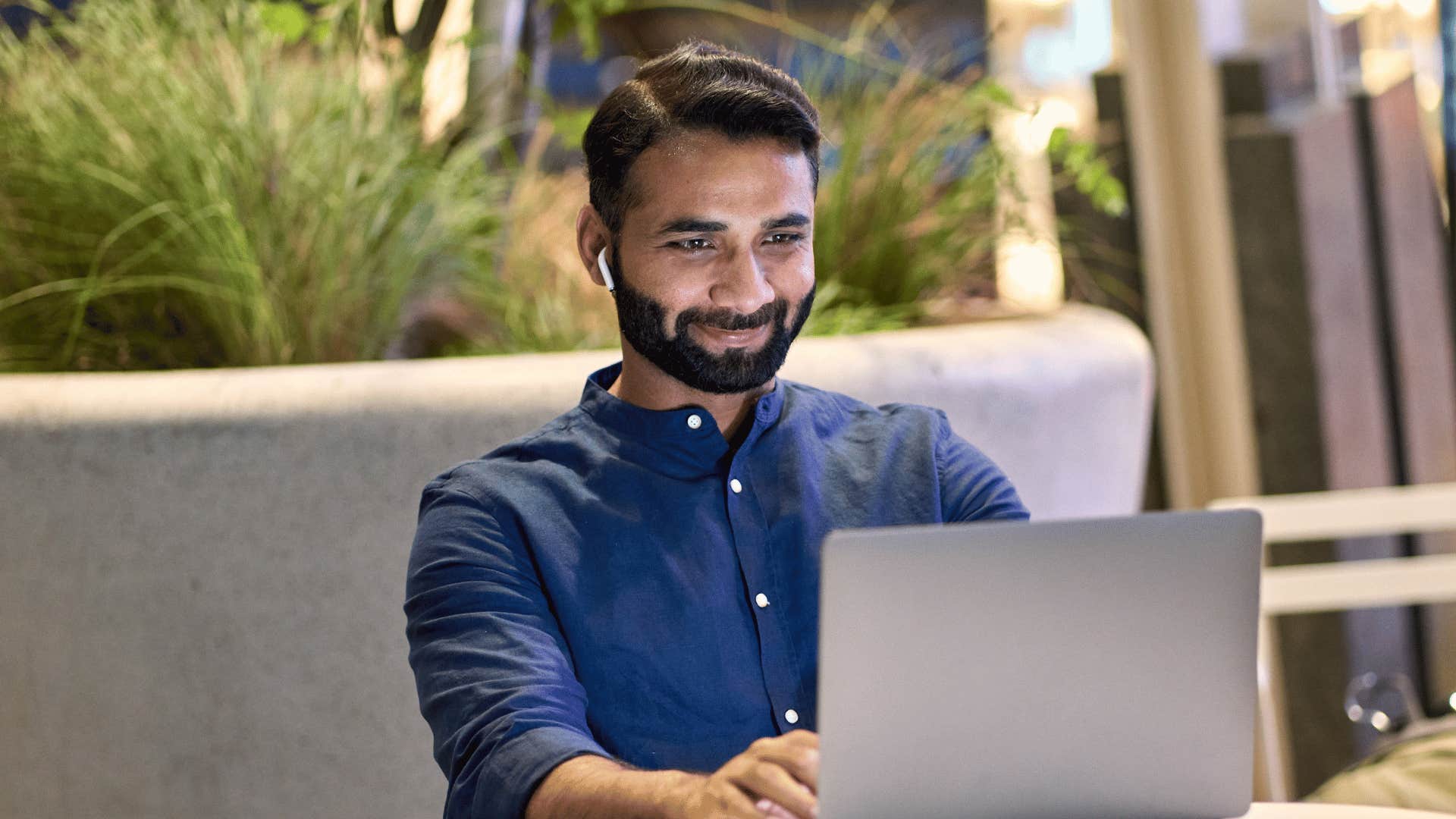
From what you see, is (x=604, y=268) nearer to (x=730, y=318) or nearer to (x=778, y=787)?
(x=730, y=318)

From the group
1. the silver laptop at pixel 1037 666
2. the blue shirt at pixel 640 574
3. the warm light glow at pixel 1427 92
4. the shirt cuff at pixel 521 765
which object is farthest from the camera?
the warm light glow at pixel 1427 92

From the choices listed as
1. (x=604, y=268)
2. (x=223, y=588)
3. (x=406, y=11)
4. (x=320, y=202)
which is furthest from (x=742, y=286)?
(x=406, y=11)

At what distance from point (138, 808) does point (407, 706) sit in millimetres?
311

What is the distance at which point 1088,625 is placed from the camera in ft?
3.15

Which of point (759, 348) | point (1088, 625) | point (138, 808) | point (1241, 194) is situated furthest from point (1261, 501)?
point (138, 808)

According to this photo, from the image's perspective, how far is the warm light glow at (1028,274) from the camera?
2330 mm

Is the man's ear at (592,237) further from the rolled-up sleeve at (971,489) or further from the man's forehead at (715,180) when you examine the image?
the rolled-up sleeve at (971,489)

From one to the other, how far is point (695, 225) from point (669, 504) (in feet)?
0.85

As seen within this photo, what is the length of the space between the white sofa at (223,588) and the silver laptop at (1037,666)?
0.78 meters

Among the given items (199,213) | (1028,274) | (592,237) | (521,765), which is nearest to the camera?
(521,765)

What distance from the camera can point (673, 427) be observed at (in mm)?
1365

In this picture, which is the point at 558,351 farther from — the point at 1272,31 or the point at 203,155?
the point at 1272,31

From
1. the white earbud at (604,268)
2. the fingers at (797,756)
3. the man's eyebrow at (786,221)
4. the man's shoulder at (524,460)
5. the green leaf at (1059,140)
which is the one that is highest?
the green leaf at (1059,140)

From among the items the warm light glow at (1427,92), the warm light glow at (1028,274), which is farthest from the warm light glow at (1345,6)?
the warm light glow at (1028,274)
